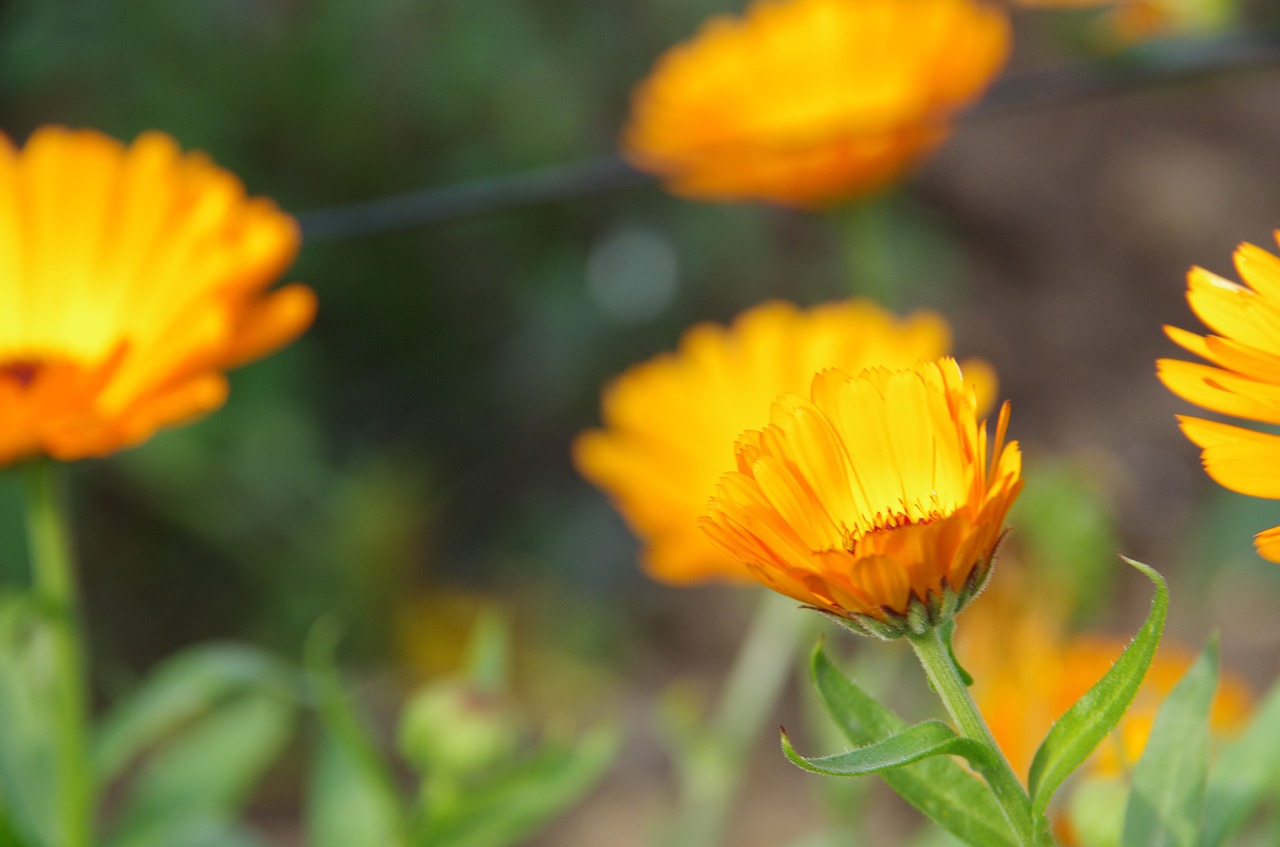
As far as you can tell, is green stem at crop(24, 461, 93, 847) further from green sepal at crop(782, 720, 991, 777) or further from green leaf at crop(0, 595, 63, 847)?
green sepal at crop(782, 720, 991, 777)

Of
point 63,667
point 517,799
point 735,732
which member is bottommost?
point 735,732

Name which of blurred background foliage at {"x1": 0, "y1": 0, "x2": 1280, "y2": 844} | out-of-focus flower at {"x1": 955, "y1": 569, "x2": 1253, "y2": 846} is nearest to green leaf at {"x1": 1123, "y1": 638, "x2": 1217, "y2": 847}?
out-of-focus flower at {"x1": 955, "y1": 569, "x2": 1253, "y2": 846}

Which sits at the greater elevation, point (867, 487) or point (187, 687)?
point (867, 487)

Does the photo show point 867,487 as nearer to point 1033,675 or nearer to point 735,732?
point 1033,675

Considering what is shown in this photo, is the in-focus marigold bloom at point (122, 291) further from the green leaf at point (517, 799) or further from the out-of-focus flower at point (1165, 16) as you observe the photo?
the out-of-focus flower at point (1165, 16)

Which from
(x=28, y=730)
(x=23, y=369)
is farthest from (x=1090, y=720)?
(x=23, y=369)

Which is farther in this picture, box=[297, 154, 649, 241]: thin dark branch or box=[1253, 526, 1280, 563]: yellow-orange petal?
box=[297, 154, 649, 241]: thin dark branch
